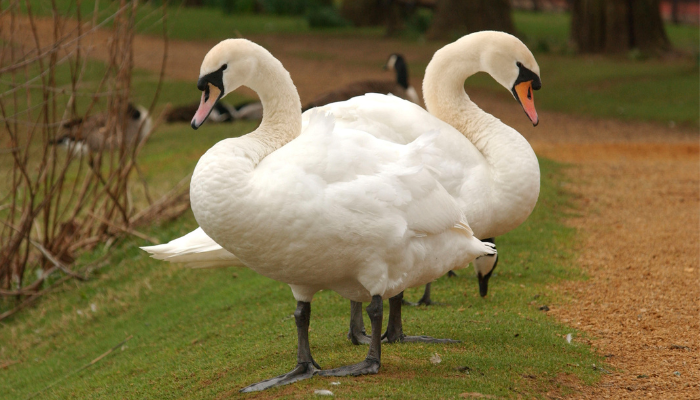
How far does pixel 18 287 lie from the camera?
752 centimetres

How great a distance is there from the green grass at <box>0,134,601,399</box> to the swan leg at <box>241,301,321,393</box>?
116 millimetres

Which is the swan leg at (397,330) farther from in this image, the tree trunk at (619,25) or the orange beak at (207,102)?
the tree trunk at (619,25)

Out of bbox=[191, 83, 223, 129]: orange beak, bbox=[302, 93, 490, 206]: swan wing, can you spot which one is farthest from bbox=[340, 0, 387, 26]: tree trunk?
bbox=[191, 83, 223, 129]: orange beak

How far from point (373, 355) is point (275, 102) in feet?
4.65

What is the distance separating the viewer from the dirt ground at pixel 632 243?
4.37 m

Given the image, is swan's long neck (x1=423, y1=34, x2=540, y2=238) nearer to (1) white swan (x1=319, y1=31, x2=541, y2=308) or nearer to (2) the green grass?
(1) white swan (x1=319, y1=31, x2=541, y2=308)

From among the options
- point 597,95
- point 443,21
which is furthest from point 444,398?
point 443,21

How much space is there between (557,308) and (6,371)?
14.1 feet

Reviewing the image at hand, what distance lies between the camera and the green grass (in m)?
4.06

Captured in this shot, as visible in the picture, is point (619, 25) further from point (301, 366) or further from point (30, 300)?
point (301, 366)

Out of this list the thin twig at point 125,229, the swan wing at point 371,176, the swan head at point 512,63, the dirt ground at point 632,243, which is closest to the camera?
the swan wing at point 371,176

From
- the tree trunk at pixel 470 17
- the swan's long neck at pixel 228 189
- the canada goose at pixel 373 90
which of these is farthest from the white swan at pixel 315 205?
the tree trunk at pixel 470 17

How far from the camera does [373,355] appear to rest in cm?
388

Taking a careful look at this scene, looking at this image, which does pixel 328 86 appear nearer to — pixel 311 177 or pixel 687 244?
pixel 687 244
